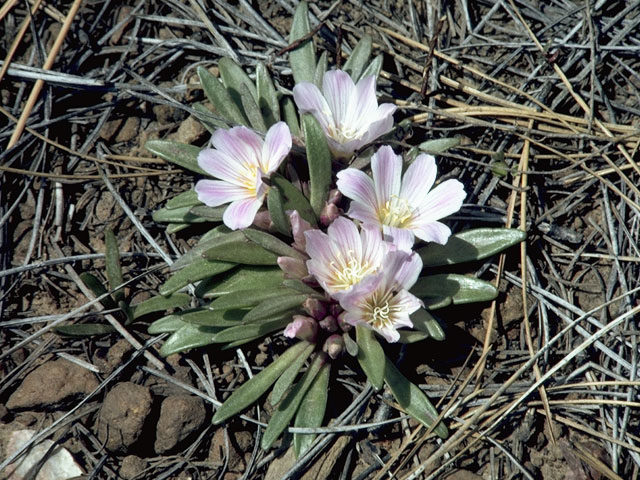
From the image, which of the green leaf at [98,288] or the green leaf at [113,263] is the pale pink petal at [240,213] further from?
the green leaf at [98,288]

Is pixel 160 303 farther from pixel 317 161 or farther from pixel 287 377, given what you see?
pixel 317 161

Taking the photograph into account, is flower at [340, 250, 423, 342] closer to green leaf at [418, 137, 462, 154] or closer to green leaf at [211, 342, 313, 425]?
green leaf at [211, 342, 313, 425]

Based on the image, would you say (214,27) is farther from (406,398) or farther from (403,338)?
(406,398)

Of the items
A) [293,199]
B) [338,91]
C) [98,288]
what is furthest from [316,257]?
[98,288]

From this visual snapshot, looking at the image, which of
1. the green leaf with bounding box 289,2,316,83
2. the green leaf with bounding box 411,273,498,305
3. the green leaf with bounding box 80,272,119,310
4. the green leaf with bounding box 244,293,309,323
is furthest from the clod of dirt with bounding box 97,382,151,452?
the green leaf with bounding box 289,2,316,83

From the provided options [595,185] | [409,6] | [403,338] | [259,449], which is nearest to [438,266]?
[403,338]

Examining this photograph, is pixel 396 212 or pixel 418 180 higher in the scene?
pixel 418 180
